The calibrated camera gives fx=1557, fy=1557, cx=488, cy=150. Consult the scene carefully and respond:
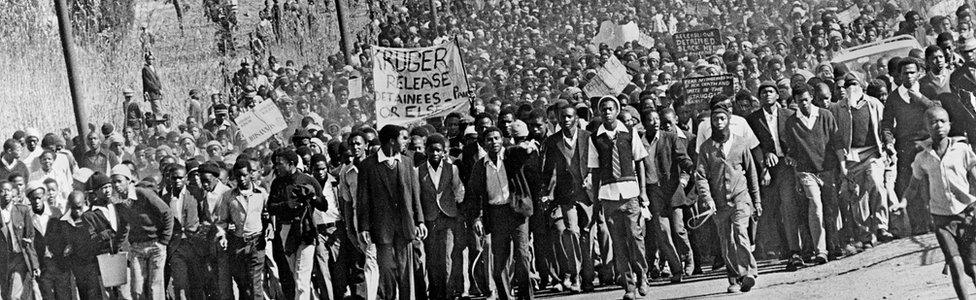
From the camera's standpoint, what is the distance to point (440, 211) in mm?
12750

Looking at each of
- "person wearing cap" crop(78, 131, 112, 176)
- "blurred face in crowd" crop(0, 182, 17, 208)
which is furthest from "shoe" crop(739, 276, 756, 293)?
"person wearing cap" crop(78, 131, 112, 176)

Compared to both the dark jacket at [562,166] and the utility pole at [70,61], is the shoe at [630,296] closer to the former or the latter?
the dark jacket at [562,166]

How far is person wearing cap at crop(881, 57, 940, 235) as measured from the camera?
499 inches

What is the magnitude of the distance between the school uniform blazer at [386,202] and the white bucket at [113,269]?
217cm

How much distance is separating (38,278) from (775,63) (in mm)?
8353

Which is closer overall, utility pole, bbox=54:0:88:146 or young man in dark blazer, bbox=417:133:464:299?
young man in dark blazer, bbox=417:133:464:299

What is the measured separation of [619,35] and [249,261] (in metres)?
13.0

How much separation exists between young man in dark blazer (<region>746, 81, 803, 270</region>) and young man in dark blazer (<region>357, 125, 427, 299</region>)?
2923 millimetres

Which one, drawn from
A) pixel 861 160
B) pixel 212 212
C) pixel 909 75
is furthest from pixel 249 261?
pixel 909 75

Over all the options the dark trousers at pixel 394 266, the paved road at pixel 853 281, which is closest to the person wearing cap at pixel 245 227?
the dark trousers at pixel 394 266

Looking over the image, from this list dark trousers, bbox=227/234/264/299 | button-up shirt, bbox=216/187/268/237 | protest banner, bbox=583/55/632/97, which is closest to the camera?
button-up shirt, bbox=216/187/268/237

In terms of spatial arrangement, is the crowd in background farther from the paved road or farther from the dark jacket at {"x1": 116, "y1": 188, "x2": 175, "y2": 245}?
the paved road

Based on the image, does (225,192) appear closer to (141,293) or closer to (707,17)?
(141,293)

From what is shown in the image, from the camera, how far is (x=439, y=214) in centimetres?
1277
